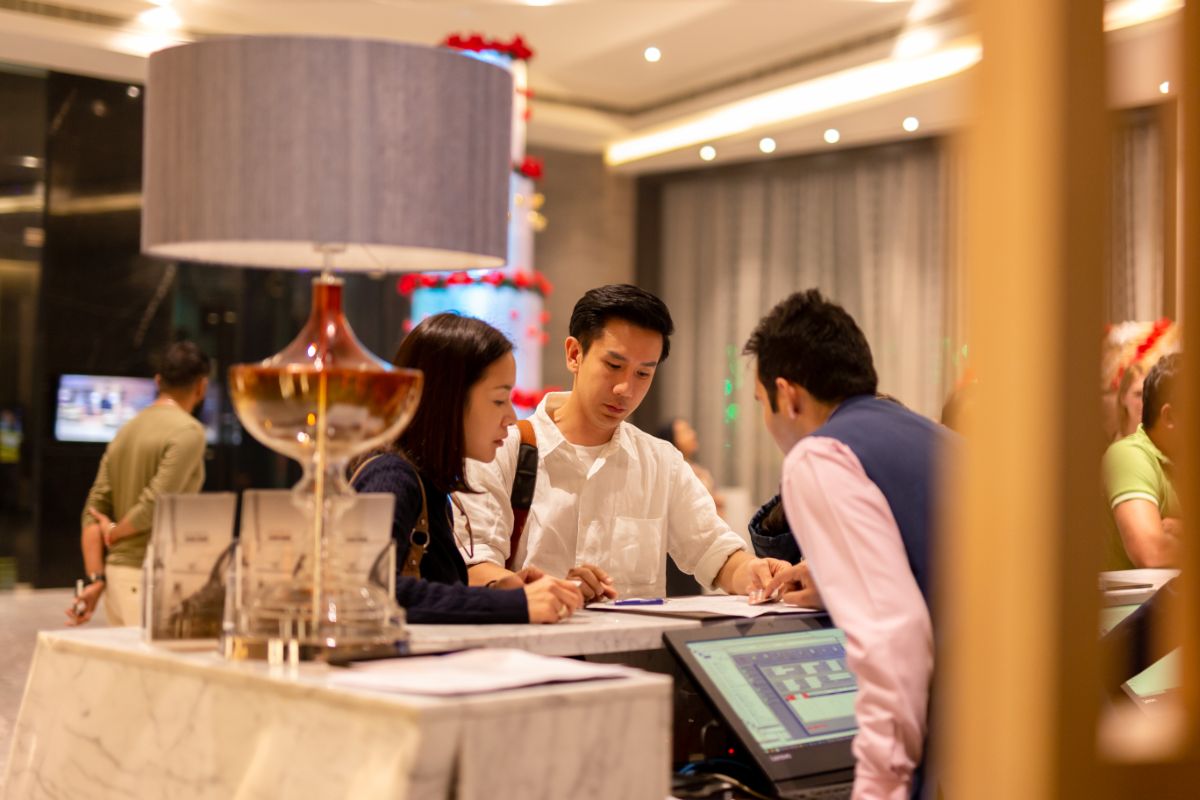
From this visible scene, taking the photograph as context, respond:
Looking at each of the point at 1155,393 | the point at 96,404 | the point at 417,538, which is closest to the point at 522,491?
the point at 417,538

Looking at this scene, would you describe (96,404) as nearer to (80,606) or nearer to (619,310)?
(80,606)

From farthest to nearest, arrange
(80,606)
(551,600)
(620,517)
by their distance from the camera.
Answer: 1. (80,606)
2. (620,517)
3. (551,600)

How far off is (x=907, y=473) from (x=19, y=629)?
7.37 m

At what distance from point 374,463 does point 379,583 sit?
455 mm

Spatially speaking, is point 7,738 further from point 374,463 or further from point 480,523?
point 374,463

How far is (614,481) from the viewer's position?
3297 millimetres

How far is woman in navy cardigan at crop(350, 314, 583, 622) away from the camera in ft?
6.37

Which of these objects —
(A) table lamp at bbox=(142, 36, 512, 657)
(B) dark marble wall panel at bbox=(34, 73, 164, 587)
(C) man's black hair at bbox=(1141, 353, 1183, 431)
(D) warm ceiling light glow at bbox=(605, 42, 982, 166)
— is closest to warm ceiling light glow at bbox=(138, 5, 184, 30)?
(B) dark marble wall panel at bbox=(34, 73, 164, 587)

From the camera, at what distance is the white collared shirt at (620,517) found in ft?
10.6

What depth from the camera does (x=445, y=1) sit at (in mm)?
8922

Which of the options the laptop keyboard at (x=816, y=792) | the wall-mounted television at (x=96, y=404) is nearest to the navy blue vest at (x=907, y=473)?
the laptop keyboard at (x=816, y=792)

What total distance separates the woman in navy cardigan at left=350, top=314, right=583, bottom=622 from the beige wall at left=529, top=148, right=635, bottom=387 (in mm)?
9351

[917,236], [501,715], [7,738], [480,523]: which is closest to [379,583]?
[501,715]

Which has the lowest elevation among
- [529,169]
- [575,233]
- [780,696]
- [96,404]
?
[780,696]
